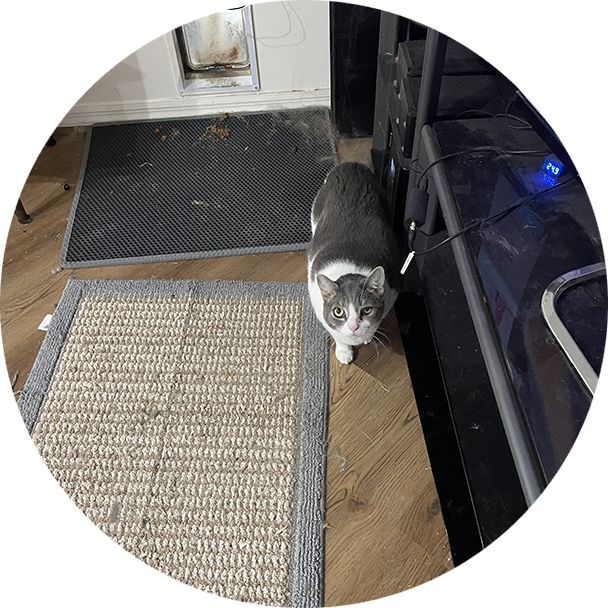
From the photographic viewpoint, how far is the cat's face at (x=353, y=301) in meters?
1.09

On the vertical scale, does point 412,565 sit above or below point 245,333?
below

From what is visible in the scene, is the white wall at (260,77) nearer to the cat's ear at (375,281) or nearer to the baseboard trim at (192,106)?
the baseboard trim at (192,106)

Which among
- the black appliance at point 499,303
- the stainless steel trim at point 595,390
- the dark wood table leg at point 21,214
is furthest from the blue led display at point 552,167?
the dark wood table leg at point 21,214

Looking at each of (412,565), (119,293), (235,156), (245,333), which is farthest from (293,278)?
(412,565)

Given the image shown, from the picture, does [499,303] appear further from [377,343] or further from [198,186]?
[198,186]

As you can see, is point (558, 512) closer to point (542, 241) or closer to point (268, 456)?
point (542, 241)

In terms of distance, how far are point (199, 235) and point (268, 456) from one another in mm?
782

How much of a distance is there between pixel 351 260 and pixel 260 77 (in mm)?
1077

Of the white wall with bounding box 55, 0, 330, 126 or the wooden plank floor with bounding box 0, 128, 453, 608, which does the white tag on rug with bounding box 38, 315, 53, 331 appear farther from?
the white wall with bounding box 55, 0, 330, 126

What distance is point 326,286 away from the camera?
1.10 metres

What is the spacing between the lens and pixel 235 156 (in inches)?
72.2

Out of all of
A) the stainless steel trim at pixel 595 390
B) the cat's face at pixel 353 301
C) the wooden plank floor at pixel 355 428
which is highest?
the stainless steel trim at pixel 595 390

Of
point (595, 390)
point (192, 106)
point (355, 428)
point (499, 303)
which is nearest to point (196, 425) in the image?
point (355, 428)

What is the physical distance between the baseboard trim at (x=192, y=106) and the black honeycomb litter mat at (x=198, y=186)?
3 cm
